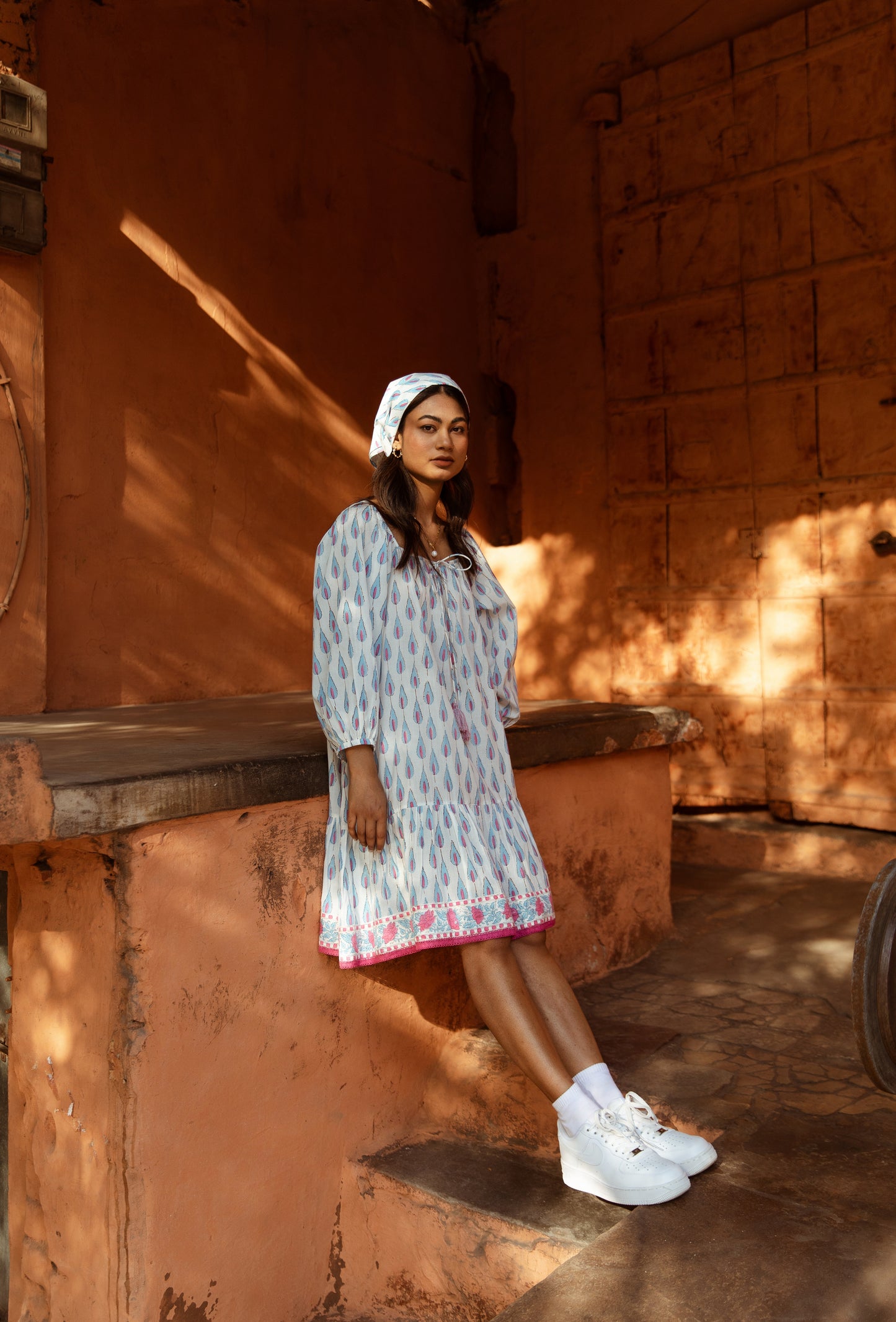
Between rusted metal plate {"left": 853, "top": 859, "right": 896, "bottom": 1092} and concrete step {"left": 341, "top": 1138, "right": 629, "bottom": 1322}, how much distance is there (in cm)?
75

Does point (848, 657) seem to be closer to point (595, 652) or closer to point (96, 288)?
point (595, 652)

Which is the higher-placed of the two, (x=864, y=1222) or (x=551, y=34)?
(x=551, y=34)

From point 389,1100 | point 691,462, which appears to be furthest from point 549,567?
point 389,1100

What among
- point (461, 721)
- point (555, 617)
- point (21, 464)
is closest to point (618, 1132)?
point (461, 721)

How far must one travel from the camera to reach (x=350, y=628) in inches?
96.4

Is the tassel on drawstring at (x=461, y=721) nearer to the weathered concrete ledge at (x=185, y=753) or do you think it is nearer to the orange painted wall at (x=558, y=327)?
the weathered concrete ledge at (x=185, y=753)

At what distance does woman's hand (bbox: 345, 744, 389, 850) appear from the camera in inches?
94.3

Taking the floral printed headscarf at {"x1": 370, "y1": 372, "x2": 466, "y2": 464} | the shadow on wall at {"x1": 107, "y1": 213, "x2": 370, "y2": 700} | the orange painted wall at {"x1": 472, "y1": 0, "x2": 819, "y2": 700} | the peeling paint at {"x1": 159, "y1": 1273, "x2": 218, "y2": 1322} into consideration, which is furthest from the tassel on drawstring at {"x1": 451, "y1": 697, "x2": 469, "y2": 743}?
the orange painted wall at {"x1": 472, "y1": 0, "x2": 819, "y2": 700}

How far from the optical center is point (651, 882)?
3.95 meters

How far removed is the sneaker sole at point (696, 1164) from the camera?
7.32ft

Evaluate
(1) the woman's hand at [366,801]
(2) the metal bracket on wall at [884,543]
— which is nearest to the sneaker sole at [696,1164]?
(1) the woman's hand at [366,801]

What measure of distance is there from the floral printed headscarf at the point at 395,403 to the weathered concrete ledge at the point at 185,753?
2.42 feet

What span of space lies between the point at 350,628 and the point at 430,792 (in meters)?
0.41

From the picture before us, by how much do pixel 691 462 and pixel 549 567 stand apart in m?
0.97
